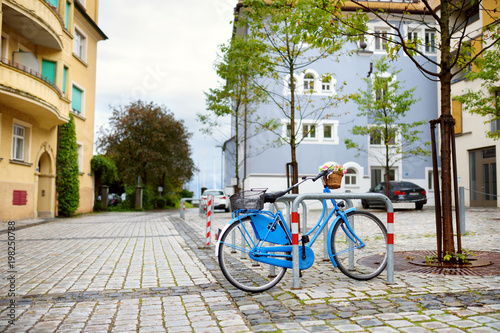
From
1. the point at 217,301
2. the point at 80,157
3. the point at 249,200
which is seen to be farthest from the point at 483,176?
the point at 217,301

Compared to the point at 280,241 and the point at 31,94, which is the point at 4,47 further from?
the point at 280,241

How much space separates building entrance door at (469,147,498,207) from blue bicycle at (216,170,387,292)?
74.4ft

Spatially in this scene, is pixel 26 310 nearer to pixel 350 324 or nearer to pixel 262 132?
pixel 350 324

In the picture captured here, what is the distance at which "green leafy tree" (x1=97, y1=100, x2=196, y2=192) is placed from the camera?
131ft

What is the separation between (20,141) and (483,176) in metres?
24.8

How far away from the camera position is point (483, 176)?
27.3 m

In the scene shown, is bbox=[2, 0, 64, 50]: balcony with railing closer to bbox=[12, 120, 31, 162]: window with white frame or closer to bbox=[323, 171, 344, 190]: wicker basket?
bbox=[12, 120, 31, 162]: window with white frame

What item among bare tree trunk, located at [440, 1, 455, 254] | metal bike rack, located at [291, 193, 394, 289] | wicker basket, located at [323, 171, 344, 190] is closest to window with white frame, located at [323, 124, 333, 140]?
bare tree trunk, located at [440, 1, 455, 254]

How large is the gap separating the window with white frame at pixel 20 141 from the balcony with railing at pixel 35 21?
3805 millimetres

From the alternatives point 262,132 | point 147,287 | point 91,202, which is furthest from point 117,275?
point 262,132

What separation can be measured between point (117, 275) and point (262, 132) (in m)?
24.8

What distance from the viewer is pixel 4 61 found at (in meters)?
16.5

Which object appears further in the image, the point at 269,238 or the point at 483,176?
the point at 483,176

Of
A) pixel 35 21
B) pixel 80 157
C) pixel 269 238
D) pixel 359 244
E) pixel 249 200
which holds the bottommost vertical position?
pixel 359 244
